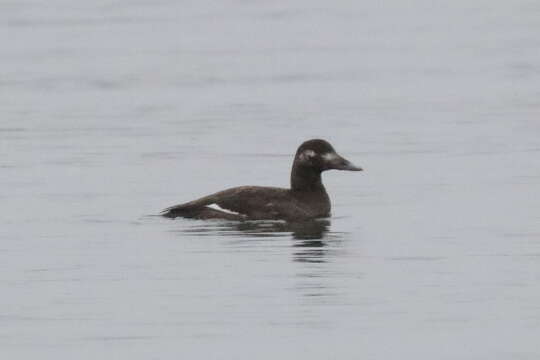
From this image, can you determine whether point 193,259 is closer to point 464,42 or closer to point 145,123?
point 145,123

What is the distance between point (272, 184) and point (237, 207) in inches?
102

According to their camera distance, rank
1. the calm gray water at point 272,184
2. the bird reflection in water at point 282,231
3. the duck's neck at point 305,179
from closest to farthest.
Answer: the calm gray water at point 272,184
the bird reflection in water at point 282,231
the duck's neck at point 305,179

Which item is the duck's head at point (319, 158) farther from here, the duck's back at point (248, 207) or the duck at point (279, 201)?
the duck's back at point (248, 207)

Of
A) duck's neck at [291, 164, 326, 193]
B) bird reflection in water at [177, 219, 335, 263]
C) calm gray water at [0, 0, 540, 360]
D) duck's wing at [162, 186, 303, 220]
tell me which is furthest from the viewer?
duck's neck at [291, 164, 326, 193]

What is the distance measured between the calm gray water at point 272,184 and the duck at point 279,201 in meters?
0.20

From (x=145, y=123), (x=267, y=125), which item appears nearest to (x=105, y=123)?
(x=145, y=123)

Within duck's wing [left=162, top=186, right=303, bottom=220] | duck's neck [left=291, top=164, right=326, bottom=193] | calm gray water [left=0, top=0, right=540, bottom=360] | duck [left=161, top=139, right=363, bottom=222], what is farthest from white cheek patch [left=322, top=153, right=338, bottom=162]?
Answer: duck's wing [left=162, top=186, right=303, bottom=220]

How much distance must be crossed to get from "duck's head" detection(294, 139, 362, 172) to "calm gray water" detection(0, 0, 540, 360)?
1.35 feet

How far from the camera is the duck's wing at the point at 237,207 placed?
1534 centimetres

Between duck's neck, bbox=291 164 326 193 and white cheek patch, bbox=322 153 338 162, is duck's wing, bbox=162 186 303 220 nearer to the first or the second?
duck's neck, bbox=291 164 326 193

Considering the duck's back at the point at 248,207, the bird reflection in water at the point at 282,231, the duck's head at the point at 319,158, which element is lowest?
the bird reflection in water at the point at 282,231

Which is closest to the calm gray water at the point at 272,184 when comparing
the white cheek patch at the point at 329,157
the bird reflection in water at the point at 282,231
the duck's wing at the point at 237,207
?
the bird reflection in water at the point at 282,231

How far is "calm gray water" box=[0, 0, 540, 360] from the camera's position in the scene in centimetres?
1053

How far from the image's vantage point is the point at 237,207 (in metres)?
15.4
